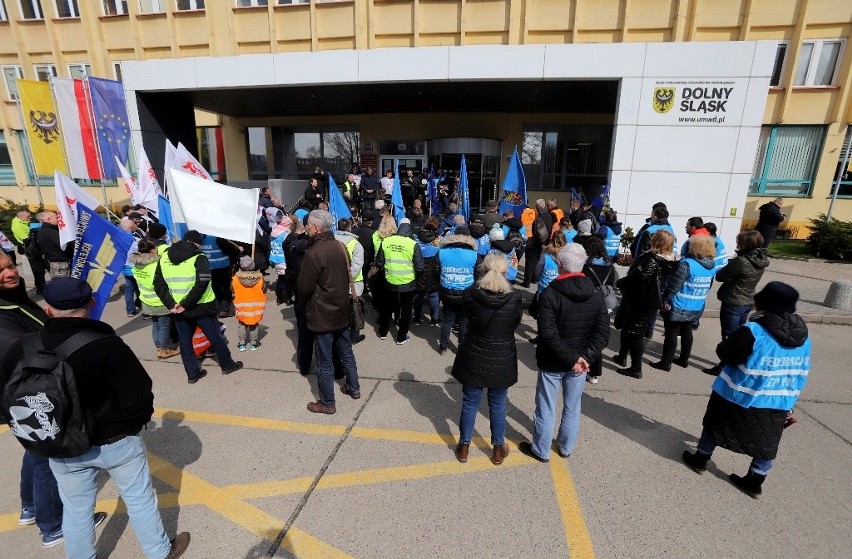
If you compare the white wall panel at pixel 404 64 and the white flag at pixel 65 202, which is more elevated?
the white wall panel at pixel 404 64

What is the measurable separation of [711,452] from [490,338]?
2077 millimetres

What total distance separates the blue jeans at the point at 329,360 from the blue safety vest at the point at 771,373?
11.2 ft

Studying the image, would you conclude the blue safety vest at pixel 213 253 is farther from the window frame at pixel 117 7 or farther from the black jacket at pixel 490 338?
the window frame at pixel 117 7

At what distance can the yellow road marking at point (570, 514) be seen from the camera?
2830 millimetres

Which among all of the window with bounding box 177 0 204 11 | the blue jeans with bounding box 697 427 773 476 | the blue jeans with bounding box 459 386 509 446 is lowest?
the blue jeans with bounding box 697 427 773 476

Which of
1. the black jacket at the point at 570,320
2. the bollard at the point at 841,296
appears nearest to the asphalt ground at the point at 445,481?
the black jacket at the point at 570,320

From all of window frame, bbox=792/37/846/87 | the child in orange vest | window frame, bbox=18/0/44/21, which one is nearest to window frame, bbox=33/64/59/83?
window frame, bbox=18/0/44/21

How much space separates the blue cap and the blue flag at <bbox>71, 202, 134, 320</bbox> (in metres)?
2.18

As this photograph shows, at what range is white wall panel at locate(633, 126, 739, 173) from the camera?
436 inches

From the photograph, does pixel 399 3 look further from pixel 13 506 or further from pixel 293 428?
pixel 13 506

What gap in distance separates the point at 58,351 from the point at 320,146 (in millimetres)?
20140

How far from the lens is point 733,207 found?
37.2ft

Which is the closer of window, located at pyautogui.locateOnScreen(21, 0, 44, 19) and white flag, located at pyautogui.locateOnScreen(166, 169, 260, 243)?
white flag, located at pyautogui.locateOnScreen(166, 169, 260, 243)

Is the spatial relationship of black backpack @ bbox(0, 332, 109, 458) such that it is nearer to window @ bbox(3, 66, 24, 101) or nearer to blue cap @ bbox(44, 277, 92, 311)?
blue cap @ bbox(44, 277, 92, 311)
